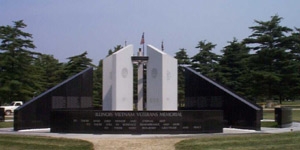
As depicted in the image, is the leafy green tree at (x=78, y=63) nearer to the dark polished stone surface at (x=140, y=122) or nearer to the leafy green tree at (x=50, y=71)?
the leafy green tree at (x=50, y=71)

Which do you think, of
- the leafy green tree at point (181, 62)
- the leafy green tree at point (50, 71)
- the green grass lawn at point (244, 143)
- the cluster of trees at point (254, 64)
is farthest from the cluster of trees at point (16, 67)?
the green grass lawn at point (244, 143)

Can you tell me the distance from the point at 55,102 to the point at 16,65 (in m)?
22.5

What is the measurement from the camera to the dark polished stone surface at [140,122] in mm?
18859

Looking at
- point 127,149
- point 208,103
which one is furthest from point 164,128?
point 208,103

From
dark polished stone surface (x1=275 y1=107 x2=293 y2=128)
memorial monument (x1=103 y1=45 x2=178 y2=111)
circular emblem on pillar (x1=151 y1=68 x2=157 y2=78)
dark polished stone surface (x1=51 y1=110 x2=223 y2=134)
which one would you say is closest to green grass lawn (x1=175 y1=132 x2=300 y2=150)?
dark polished stone surface (x1=51 y1=110 x2=223 y2=134)

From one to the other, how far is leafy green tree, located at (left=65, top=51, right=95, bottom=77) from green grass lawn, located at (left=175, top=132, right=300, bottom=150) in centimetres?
3327

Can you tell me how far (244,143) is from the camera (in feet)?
49.8

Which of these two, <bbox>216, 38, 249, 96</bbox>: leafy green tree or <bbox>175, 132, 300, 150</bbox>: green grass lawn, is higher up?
<bbox>216, 38, 249, 96</bbox>: leafy green tree

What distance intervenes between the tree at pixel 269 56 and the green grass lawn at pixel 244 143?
2700 centimetres

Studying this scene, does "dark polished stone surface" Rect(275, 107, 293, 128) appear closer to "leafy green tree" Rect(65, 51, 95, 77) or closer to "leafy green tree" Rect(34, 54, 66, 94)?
"leafy green tree" Rect(65, 51, 95, 77)

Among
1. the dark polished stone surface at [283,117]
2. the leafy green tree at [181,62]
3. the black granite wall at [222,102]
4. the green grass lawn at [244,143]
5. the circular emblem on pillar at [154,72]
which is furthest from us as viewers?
the leafy green tree at [181,62]

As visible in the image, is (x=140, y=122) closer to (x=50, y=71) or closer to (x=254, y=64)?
(x=254, y=64)

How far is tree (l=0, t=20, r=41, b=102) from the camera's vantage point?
4253cm

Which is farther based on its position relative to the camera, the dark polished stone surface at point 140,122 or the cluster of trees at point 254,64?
the cluster of trees at point 254,64
